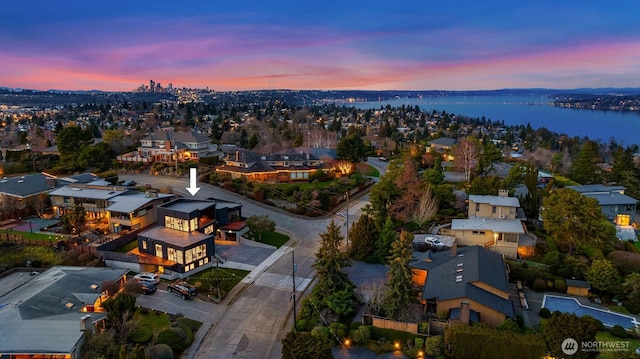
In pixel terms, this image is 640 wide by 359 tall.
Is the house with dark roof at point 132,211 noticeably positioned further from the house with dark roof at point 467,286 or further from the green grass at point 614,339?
the green grass at point 614,339

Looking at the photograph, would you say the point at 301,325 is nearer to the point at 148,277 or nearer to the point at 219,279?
the point at 219,279

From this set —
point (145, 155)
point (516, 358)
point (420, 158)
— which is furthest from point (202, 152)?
point (516, 358)

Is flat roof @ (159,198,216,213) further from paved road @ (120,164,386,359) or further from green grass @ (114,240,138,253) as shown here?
paved road @ (120,164,386,359)

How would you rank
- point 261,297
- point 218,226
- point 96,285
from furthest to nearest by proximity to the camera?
point 218,226 < point 261,297 < point 96,285

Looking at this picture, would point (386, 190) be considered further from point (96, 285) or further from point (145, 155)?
point (145, 155)

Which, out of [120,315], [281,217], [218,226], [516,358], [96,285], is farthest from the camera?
[281,217]

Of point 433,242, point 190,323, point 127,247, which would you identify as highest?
point 433,242

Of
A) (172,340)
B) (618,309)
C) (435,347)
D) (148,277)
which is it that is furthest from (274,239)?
(618,309)
